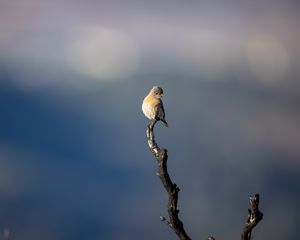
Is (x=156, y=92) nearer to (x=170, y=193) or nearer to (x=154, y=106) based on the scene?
(x=154, y=106)

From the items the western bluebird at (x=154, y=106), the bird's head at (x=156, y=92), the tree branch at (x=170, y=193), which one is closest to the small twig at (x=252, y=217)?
the tree branch at (x=170, y=193)

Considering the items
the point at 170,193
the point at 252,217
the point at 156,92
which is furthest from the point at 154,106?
the point at 252,217

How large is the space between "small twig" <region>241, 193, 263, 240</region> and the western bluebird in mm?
6060

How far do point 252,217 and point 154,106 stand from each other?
6854 millimetres

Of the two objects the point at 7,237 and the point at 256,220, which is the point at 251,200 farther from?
the point at 7,237

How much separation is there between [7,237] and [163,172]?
4.57m

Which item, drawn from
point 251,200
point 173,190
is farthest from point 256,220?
point 173,190

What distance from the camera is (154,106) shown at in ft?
103

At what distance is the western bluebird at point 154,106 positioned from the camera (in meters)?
31.1

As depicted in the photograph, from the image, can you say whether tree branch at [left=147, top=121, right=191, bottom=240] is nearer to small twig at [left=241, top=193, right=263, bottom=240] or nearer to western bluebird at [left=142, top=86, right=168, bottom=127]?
small twig at [left=241, top=193, right=263, bottom=240]

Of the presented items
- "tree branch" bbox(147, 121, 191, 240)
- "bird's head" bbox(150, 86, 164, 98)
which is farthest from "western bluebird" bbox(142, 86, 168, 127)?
"tree branch" bbox(147, 121, 191, 240)

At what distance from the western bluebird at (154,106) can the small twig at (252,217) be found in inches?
239

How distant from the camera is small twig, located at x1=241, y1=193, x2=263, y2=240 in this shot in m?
25.1

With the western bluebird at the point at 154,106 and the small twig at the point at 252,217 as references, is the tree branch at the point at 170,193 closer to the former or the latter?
the small twig at the point at 252,217
